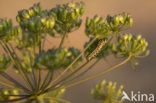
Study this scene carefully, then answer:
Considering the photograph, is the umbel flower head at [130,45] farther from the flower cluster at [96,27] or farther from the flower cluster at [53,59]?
the flower cluster at [53,59]

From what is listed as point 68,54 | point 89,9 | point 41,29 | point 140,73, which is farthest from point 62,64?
point 89,9

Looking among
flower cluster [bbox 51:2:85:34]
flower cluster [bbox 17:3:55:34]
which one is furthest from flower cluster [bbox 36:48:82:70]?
flower cluster [bbox 51:2:85:34]

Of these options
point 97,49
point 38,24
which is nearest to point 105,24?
point 97,49

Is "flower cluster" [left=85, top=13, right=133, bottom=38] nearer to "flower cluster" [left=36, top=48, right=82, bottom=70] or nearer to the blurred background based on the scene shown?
"flower cluster" [left=36, top=48, right=82, bottom=70]

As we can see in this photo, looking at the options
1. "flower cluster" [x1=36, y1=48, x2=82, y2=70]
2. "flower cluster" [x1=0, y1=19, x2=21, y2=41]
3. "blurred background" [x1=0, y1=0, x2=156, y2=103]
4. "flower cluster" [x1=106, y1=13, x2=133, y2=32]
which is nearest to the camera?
"flower cluster" [x1=36, y1=48, x2=82, y2=70]

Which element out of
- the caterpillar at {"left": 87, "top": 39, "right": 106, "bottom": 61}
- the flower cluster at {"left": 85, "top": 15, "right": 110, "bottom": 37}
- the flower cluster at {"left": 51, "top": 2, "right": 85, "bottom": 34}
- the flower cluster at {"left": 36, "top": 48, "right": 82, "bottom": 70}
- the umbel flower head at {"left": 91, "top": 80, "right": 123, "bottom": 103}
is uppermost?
the flower cluster at {"left": 51, "top": 2, "right": 85, "bottom": 34}

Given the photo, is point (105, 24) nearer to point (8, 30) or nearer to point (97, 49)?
point (97, 49)

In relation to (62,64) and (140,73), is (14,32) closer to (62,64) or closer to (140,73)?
(62,64)
